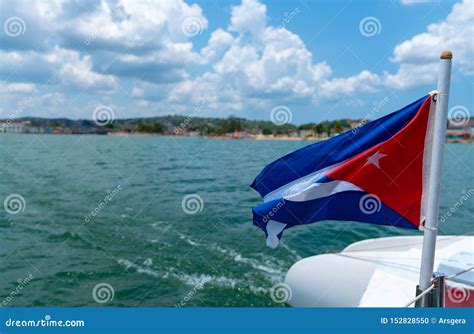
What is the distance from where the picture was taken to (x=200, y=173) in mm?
24656

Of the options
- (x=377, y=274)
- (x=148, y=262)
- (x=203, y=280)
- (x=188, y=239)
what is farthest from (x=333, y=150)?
(x=188, y=239)

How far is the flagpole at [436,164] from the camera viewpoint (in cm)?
350

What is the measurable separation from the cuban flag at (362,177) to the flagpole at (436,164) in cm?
20

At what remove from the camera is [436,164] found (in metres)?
3.62

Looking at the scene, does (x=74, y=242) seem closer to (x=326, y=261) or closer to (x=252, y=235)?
(x=252, y=235)

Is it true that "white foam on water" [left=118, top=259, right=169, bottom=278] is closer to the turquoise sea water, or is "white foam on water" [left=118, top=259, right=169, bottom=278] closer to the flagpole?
the turquoise sea water

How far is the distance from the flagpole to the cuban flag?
0.20 meters

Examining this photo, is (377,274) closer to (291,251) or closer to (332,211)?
(332,211)

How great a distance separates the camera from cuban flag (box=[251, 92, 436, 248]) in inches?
161

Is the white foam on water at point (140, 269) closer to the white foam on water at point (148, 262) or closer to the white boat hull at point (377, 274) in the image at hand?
the white foam on water at point (148, 262)

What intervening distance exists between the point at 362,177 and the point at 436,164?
0.86 m

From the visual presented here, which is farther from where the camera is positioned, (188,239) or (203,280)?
(188,239)

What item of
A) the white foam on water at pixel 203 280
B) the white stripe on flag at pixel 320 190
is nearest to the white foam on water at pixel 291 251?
the white foam on water at pixel 203 280

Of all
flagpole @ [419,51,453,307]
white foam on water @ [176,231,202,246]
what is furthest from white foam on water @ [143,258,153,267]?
flagpole @ [419,51,453,307]
